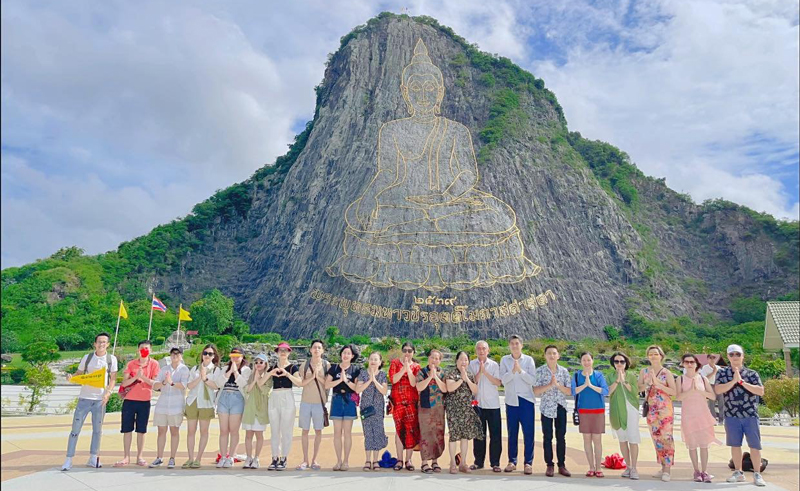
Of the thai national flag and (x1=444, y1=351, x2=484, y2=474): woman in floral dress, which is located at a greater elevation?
the thai national flag

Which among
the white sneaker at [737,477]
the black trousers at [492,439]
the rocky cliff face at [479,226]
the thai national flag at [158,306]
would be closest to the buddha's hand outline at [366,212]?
the rocky cliff face at [479,226]

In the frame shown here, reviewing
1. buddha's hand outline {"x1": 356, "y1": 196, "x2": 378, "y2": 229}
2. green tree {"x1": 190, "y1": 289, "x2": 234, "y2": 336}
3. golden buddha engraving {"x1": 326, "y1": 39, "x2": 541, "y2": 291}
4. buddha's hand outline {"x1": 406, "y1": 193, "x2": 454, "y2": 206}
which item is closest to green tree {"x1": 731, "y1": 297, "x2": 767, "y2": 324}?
golden buddha engraving {"x1": 326, "y1": 39, "x2": 541, "y2": 291}

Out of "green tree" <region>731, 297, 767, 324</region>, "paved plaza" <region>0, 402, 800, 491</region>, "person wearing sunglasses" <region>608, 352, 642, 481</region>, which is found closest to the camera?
"paved plaza" <region>0, 402, 800, 491</region>

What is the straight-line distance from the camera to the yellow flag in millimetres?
6023

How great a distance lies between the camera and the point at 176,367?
6391mm

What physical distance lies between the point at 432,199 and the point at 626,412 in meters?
25.6

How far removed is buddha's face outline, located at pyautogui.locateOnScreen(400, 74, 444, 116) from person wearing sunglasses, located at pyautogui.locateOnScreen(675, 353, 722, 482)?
28070 millimetres

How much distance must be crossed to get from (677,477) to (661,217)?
42064 mm

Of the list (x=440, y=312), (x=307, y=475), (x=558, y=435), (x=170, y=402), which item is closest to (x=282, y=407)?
(x=307, y=475)

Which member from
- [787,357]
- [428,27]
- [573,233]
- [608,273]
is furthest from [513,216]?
[428,27]

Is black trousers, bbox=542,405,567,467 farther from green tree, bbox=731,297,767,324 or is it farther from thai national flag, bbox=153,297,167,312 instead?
green tree, bbox=731,297,767,324

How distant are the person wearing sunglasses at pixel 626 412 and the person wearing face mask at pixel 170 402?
514 cm

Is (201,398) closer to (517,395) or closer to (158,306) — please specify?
(517,395)

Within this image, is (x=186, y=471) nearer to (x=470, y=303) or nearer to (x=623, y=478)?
(x=623, y=478)
